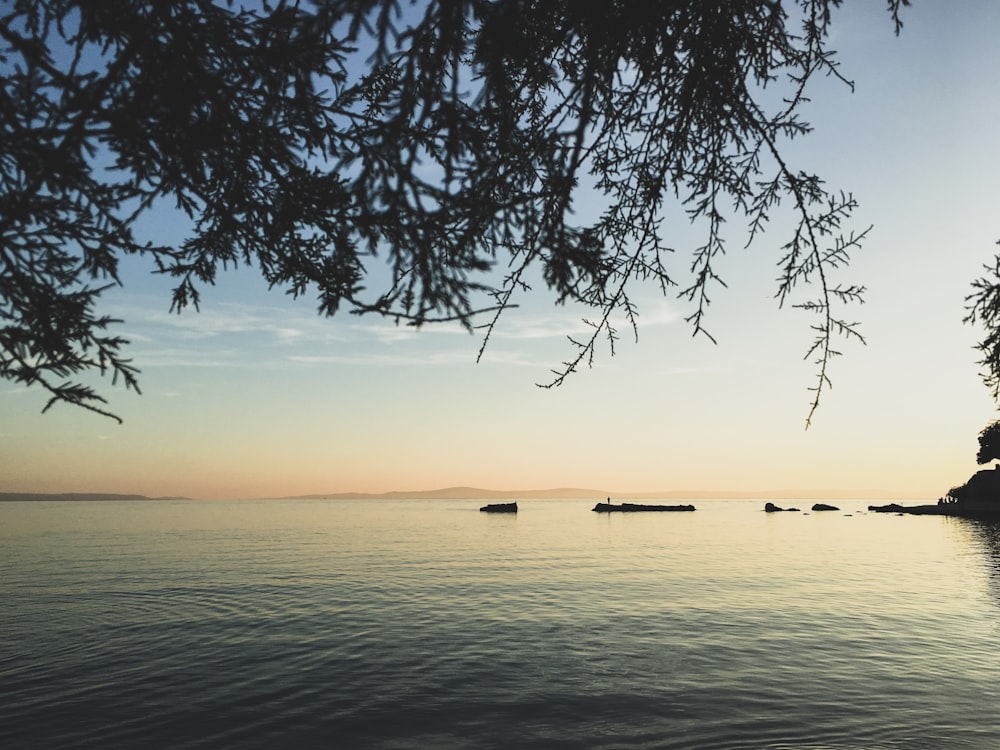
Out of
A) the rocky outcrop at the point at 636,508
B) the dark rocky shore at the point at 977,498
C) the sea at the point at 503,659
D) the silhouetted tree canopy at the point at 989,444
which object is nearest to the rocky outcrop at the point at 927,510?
the dark rocky shore at the point at 977,498

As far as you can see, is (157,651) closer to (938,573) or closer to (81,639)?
(81,639)

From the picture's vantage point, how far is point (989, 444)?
231 feet

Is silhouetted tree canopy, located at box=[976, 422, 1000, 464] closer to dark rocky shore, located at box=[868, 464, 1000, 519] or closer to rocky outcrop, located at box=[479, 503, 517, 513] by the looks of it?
dark rocky shore, located at box=[868, 464, 1000, 519]

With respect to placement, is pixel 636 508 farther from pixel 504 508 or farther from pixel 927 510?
pixel 927 510

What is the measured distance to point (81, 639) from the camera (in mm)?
16547

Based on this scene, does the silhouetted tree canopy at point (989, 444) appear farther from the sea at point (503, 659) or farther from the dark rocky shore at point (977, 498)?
the sea at point (503, 659)

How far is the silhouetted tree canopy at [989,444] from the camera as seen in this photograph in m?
69.2

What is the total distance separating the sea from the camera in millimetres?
9656

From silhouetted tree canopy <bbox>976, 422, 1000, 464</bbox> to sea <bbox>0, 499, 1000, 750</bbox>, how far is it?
162 feet

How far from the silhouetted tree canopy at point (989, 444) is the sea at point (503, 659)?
1943 inches

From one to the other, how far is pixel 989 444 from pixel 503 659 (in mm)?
80692

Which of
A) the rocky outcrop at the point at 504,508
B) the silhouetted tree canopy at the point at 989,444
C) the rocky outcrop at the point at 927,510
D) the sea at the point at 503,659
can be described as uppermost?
the silhouetted tree canopy at the point at 989,444

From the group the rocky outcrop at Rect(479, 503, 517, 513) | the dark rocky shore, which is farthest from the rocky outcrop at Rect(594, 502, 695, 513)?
the dark rocky shore

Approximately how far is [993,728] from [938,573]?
25.0 meters
